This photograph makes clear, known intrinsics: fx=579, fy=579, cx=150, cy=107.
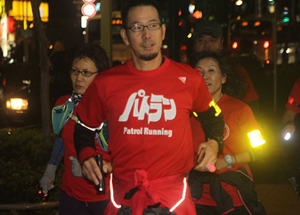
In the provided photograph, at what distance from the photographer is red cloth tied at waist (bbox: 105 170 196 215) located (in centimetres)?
349

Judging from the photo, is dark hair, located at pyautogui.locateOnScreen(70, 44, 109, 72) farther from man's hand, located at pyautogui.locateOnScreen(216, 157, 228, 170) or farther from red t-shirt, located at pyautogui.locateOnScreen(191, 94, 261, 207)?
man's hand, located at pyautogui.locateOnScreen(216, 157, 228, 170)

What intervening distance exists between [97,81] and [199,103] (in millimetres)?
682

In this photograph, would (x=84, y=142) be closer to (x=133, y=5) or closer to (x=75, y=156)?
(x=75, y=156)

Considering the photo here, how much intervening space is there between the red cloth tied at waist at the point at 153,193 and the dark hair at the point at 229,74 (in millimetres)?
1535

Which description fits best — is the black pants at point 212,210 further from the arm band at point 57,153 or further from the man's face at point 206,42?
the man's face at point 206,42

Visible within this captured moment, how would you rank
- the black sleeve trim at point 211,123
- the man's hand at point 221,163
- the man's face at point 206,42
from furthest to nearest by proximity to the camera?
the man's face at point 206,42 → the man's hand at point 221,163 → the black sleeve trim at point 211,123

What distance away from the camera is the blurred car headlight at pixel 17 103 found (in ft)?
51.6

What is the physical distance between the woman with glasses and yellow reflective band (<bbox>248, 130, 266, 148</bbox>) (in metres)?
1.14

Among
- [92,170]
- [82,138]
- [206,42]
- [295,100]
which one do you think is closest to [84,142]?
[82,138]

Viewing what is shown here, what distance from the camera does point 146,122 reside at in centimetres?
348

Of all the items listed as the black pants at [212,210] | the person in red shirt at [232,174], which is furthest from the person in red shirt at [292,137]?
the black pants at [212,210]

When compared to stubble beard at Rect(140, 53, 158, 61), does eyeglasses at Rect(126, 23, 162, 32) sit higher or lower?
higher

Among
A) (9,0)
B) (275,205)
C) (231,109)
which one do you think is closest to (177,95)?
(231,109)

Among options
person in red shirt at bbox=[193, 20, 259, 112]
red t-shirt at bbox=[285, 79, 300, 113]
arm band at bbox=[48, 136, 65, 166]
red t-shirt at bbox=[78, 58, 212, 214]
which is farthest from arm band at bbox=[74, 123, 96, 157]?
red t-shirt at bbox=[285, 79, 300, 113]
